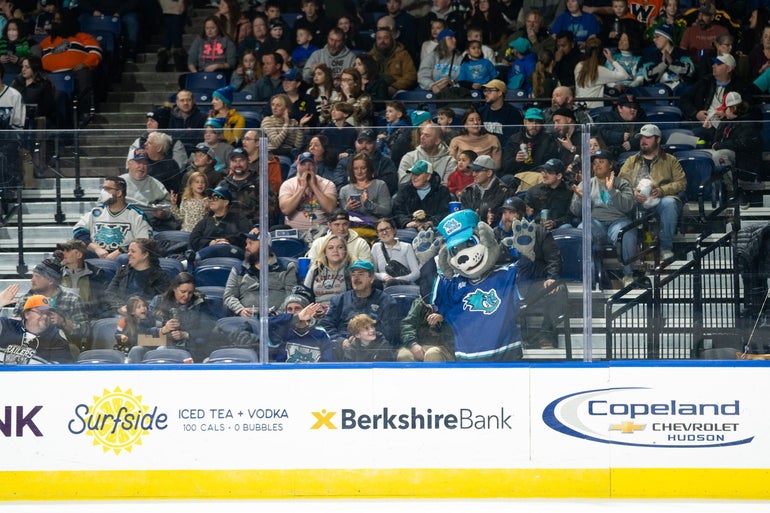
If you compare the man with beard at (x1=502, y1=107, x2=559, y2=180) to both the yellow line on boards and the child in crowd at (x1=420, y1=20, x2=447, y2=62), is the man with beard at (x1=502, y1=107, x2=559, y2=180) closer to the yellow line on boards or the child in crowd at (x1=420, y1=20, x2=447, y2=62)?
the yellow line on boards

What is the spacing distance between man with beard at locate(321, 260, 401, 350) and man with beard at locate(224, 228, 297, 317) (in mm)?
318

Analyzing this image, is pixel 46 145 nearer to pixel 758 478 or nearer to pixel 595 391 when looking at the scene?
pixel 595 391

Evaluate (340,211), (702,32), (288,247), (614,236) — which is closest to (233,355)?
(288,247)

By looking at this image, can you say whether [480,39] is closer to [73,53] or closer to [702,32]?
[702,32]

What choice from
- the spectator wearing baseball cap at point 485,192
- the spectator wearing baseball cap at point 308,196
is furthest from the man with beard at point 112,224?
the spectator wearing baseball cap at point 485,192

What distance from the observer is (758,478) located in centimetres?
751

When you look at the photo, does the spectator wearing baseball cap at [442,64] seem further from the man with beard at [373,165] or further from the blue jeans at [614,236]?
the blue jeans at [614,236]

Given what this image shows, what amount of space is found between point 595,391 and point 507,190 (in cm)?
139

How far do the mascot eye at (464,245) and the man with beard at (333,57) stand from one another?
5.10 meters

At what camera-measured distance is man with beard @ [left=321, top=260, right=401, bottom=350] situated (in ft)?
24.7

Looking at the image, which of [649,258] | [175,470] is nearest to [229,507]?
[175,470]

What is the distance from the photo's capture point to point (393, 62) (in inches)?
485

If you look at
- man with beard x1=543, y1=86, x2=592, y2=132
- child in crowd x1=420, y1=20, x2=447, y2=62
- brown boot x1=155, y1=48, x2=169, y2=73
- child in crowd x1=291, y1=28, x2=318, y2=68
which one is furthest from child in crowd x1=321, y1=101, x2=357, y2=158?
brown boot x1=155, y1=48, x2=169, y2=73

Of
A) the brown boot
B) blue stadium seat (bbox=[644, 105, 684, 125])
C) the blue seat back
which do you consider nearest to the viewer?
the blue seat back
